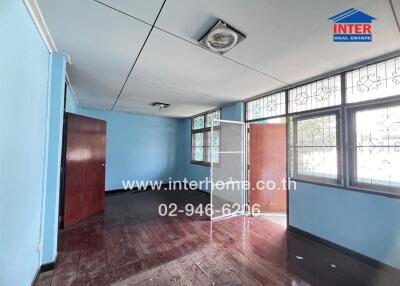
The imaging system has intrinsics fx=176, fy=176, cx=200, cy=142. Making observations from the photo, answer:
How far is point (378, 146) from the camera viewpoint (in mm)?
2176

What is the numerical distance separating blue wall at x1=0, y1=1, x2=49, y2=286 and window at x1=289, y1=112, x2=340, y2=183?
137 inches

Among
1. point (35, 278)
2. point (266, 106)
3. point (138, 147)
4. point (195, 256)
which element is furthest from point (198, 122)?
point (35, 278)

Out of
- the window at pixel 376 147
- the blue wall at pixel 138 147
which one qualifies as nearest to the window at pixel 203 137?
the blue wall at pixel 138 147

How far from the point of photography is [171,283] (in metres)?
1.80

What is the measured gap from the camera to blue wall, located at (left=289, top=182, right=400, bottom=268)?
6.55 feet

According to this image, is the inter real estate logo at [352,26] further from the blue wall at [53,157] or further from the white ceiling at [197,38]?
the blue wall at [53,157]

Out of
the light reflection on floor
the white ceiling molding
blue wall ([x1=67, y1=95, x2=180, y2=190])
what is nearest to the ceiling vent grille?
the white ceiling molding

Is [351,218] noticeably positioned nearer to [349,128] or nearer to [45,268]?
[349,128]

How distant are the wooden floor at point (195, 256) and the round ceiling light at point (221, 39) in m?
2.44

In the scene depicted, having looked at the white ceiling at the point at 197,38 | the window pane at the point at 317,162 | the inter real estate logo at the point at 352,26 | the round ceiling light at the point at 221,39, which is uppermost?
the inter real estate logo at the point at 352,26

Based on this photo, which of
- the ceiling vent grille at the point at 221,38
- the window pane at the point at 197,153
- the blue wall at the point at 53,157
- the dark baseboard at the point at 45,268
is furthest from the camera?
the window pane at the point at 197,153

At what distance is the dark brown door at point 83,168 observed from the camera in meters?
2.98

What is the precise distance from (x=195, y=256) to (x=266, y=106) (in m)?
2.99

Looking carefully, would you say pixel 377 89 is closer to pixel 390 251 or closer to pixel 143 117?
pixel 390 251
